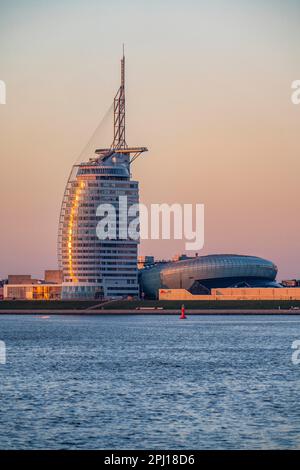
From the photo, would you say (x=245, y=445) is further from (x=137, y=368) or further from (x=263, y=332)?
(x=263, y=332)

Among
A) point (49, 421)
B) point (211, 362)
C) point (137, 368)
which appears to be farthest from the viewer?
point (211, 362)

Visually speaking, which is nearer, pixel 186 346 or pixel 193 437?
pixel 193 437

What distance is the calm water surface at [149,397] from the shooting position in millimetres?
46281

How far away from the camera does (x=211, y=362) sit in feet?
276

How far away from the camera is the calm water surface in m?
46.3

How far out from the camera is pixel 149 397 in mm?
59750
